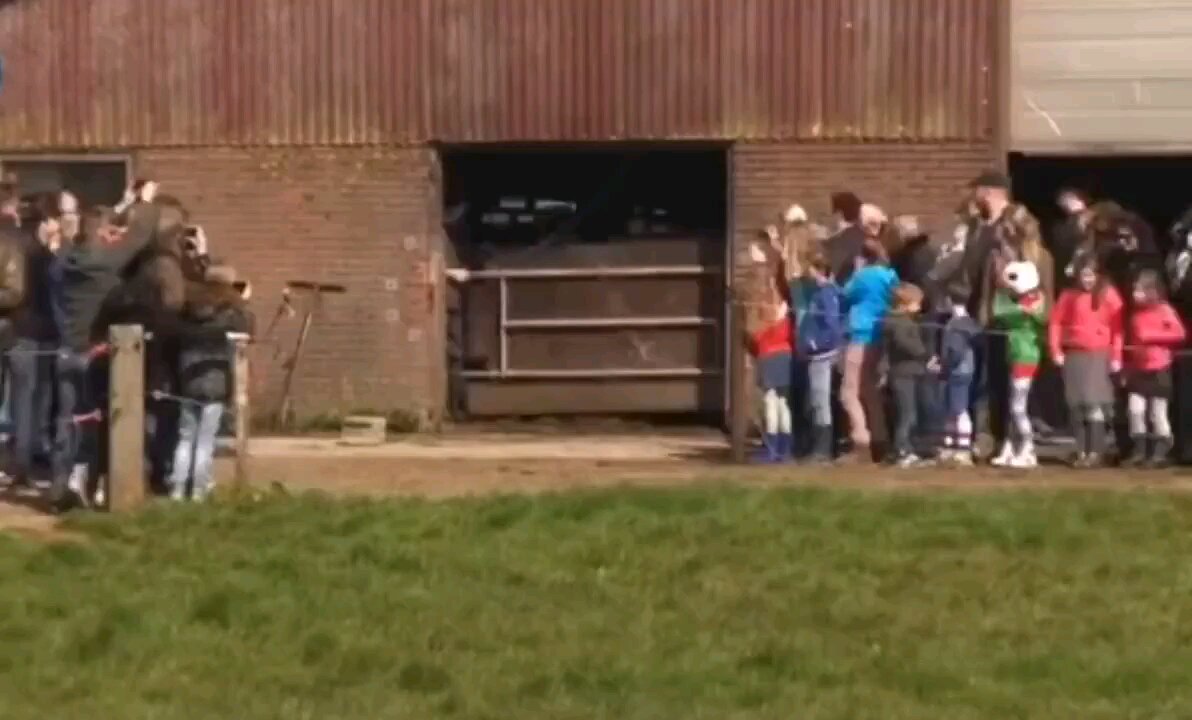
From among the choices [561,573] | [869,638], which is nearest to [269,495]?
[561,573]

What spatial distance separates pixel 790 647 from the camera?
35.4 ft

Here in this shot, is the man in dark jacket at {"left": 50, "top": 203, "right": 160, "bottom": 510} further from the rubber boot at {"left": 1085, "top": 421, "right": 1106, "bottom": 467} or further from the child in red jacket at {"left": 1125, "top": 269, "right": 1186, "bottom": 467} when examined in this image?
the child in red jacket at {"left": 1125, "top": 269, "right": 1186, "bottom": 467}

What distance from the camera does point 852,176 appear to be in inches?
788

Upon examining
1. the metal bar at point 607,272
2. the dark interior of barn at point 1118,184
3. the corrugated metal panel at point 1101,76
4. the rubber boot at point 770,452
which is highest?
the corrugated metal panel at point 1101,76

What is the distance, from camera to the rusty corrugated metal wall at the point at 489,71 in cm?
1989

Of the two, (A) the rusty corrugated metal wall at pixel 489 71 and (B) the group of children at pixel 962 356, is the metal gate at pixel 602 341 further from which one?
(B) the group of children at pixel 962 356

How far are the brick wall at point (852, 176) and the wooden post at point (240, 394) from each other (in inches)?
233

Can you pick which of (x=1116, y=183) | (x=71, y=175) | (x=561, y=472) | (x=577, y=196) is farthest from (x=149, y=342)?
(x=1116, y=183)

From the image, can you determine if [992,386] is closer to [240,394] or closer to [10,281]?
[240,394]

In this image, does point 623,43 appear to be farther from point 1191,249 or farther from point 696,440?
point 1191,249

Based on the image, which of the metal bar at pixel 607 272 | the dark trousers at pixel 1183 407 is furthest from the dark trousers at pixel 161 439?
the dark trousers at pixel 1183 407

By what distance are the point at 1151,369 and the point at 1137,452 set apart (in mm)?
558

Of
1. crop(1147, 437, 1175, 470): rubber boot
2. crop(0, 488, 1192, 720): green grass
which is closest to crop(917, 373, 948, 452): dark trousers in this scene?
crop(1147, 437, 1175, 470): rubber boot

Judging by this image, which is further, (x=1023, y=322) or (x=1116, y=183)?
(x=1116, y=183)
